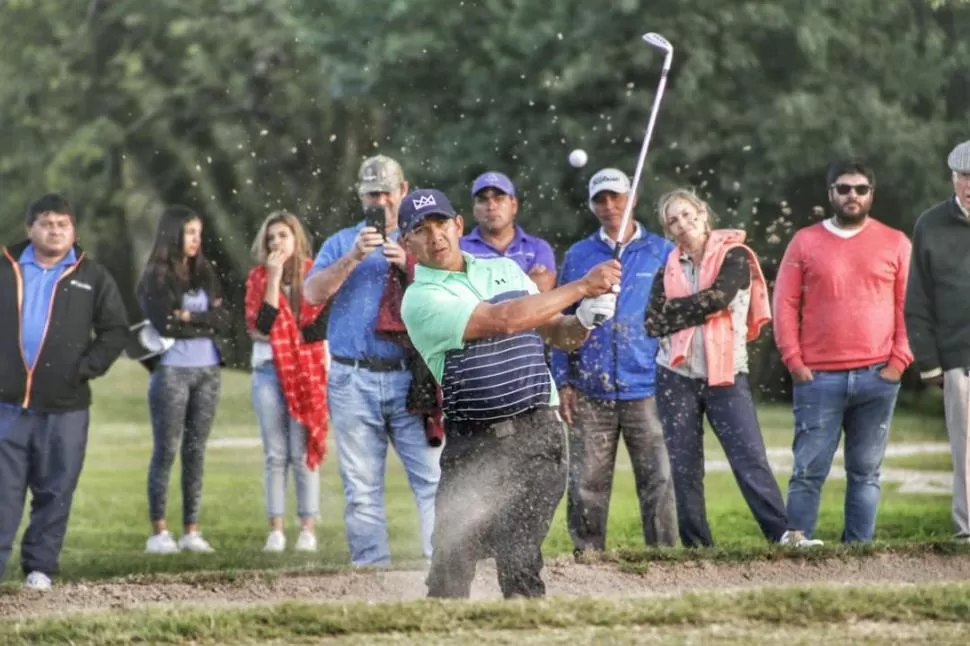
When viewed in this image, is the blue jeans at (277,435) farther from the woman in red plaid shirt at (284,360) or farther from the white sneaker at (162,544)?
the white sneaker at (162,544)

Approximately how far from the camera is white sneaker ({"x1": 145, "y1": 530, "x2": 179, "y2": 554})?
45.1 feet

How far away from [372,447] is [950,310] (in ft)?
11.2

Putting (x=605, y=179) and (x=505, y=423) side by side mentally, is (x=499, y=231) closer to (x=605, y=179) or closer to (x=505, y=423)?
(x=605, y=179)

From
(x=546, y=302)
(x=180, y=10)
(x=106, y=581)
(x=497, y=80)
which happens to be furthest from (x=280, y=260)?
(x=180, y=10)

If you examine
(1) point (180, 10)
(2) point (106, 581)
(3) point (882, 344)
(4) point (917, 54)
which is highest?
(1) point (180, 10)

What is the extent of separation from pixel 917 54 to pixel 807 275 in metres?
17.3

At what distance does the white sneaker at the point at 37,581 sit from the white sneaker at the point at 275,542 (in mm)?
2250

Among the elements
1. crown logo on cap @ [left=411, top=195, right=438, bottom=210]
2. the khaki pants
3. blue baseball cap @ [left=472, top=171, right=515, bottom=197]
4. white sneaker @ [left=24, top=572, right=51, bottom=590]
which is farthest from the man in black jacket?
the khaki pants

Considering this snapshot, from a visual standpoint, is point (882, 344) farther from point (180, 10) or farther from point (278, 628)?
point (180, 10)

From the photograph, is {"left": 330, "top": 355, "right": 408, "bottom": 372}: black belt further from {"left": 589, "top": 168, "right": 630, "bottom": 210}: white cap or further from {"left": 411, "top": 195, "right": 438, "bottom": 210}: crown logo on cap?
{"left": 411, "top": 195, "right": 438, "bottom": 210}: crown logo on cap

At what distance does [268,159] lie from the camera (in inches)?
1367

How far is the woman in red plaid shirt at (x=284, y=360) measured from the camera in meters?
12.9

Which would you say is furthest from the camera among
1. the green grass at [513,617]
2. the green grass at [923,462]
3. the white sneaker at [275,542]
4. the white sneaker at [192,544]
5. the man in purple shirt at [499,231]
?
the green grass at [923,462]

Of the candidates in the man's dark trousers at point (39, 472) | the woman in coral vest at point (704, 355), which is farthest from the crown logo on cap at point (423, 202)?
the man's dark trousers at point (39, 472)
